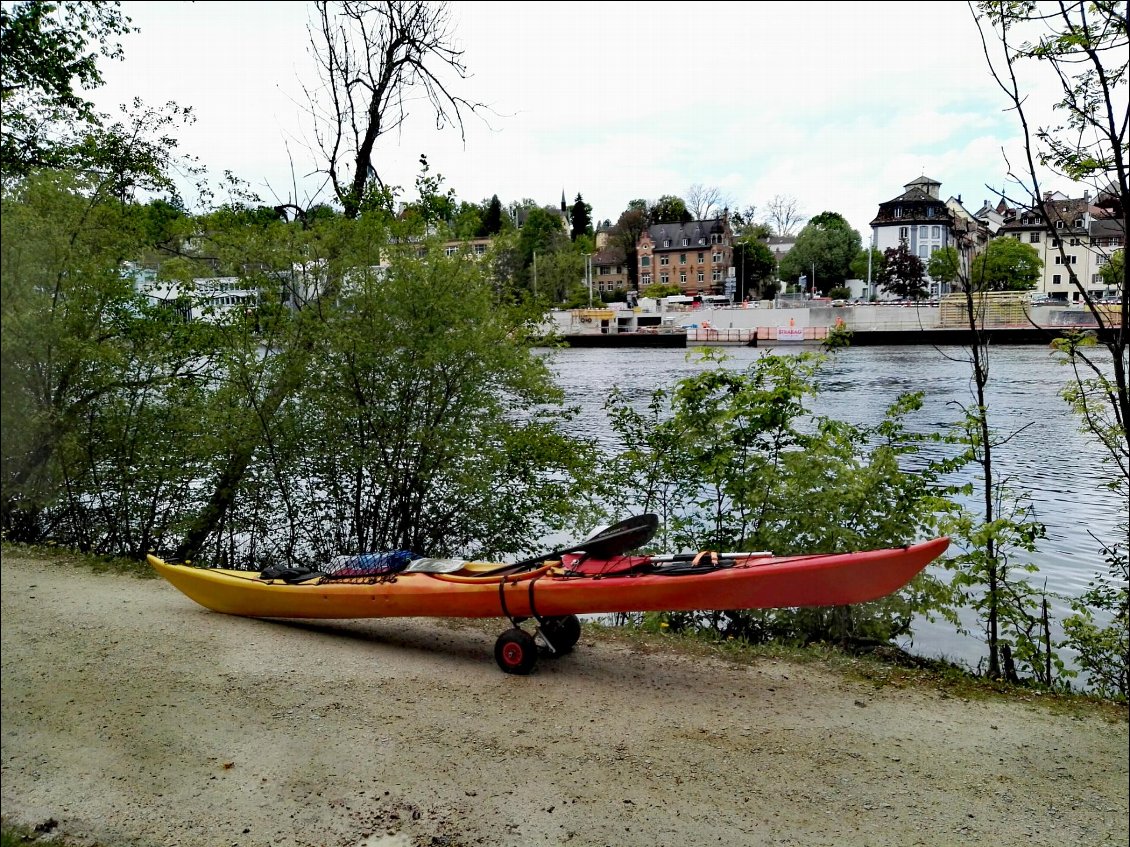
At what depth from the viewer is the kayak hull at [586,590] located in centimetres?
459

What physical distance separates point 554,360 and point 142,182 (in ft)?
16.2

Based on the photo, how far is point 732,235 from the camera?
95375 mm

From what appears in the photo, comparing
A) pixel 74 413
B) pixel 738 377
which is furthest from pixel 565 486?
pixel 74 413

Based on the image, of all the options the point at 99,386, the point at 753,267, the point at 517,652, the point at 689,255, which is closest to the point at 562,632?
the point at 517,652

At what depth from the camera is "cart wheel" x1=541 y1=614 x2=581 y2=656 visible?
214 inches

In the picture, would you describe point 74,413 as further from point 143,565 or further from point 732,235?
point 732,235

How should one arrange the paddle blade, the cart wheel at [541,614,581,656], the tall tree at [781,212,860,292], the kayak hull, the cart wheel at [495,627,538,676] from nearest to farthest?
the kayak hull → the paddle blade → the cart wheel at [495,627,538,676] → the cart wheel at [541,614,581,656] → the tall tree at [781,212,860,292]

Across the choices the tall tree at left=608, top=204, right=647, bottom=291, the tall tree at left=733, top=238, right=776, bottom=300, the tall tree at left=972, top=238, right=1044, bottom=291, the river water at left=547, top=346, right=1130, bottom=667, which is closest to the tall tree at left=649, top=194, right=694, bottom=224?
the tall tree at left=608, top=204, right=647, bottom=291

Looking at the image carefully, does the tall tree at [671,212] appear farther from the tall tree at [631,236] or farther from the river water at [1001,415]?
the river water at [1001,415]

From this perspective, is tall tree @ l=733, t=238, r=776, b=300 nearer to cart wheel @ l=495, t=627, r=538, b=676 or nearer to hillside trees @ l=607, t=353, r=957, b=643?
hillside trees @ l=607, t=353, r=957, b=643

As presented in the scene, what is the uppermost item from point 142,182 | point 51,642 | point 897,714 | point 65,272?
point 142,182

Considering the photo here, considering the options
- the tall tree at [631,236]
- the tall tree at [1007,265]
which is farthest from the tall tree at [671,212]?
the tall tree at [1007,265]

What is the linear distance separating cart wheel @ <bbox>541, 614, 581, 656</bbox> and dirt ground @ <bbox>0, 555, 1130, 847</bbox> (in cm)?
10

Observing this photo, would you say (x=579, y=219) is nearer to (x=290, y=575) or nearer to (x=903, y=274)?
(x=903, y=274)
